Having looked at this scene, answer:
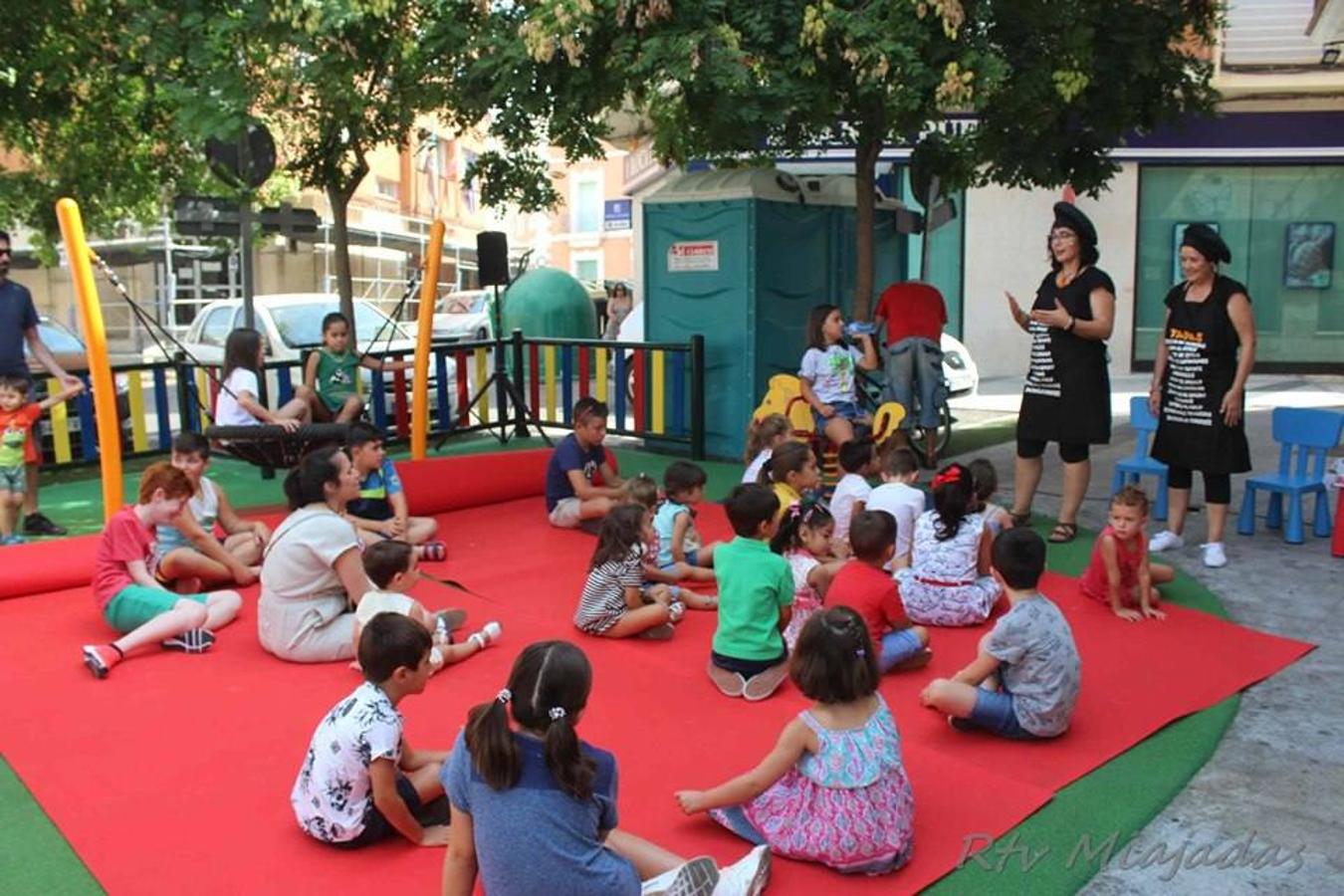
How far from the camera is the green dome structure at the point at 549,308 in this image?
20.7 m

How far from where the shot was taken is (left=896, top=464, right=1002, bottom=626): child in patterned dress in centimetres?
607

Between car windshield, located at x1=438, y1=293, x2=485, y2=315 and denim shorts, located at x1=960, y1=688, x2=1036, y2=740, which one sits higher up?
car windshield, located at x1=438, y1=293, x2=485, y2=315

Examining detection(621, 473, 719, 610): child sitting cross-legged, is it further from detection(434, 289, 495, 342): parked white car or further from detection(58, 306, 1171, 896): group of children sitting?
detection(434, 289, 495, 342): parked white car

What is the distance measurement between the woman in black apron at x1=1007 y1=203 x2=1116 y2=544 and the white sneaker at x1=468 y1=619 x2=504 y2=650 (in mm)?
3688

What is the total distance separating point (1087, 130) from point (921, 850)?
8042 millimetres

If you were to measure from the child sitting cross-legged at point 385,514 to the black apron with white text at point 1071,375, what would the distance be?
3807 mm

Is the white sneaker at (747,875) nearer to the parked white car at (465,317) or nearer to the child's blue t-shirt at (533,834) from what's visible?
the child's blue t-shirt at (533,834)

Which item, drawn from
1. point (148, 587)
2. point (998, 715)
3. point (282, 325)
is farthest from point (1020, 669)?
point (282, 325)

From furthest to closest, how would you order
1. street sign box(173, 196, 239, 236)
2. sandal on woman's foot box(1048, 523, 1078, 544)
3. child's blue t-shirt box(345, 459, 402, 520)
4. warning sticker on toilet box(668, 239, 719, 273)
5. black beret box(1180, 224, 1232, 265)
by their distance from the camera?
warning sticker on toilet box(668, 239, 719, 273), street sign box(173, 196, 239, 236), sandal on woman's foot box(1048, 523, 1078, 544), child's blue t-shirt box(345, 459, 402, 520), black beret box(1180, 224, 1232, 265)

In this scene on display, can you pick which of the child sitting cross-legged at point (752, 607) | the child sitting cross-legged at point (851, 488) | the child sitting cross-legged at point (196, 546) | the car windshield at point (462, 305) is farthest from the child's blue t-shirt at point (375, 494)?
the car windshield at point (462, 305)

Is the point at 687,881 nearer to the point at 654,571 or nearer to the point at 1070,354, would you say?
the point at 654,571

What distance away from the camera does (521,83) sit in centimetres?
878

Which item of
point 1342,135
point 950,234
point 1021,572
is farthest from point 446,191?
point 1021,572

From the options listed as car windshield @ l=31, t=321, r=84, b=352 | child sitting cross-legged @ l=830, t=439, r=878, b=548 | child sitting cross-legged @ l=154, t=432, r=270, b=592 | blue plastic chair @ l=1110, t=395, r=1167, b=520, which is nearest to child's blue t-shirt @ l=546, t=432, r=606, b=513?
child sitting cross-legged @ l=830, t=439, r=878, b=548
